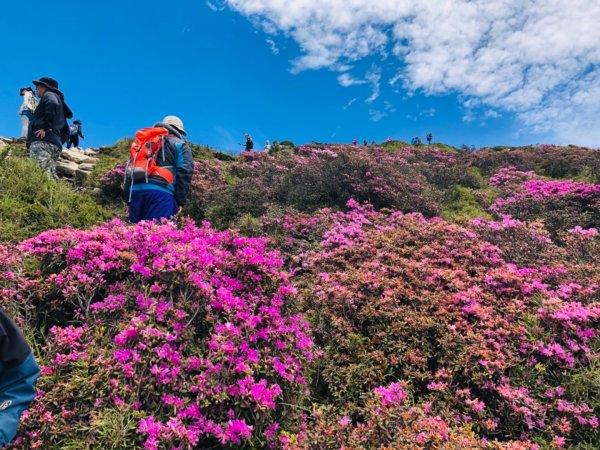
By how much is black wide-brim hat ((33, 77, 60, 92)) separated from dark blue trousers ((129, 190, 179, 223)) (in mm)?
4318

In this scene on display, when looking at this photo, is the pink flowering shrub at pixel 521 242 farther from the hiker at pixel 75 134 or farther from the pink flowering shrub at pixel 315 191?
the hiker at pixel 75 134

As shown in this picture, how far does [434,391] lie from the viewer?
372 centimetres

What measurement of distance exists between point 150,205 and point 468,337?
4625 mm

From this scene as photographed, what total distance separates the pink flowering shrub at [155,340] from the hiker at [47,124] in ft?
17.5

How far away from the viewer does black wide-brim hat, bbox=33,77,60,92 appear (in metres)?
7.70

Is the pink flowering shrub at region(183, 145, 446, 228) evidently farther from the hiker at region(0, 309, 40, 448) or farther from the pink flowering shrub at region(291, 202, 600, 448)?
the hiker at region(0, 309, 40, 448)

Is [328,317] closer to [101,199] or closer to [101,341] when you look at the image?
[101,341]

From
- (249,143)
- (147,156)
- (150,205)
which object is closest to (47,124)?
(147,156)

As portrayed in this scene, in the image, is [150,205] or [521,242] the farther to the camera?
[521,242]

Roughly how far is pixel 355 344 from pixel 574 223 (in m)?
6.88

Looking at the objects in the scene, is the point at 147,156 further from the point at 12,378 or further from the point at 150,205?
the point at 12,378

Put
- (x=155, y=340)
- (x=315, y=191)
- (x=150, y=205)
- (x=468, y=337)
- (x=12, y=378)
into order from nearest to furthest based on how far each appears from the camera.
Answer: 1. (x=12, y=378)
2. (x=155, y=340)
3. (x=468, y=337)
4. (x=150, y=205)
5. (x=315, y=191)

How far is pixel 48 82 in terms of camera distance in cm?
781

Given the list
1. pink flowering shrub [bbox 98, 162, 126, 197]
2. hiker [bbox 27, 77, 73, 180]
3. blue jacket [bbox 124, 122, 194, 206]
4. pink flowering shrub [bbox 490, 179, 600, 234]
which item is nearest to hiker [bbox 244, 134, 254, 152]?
pink flowering shrub [bbox 98, 162, 126, 197]
